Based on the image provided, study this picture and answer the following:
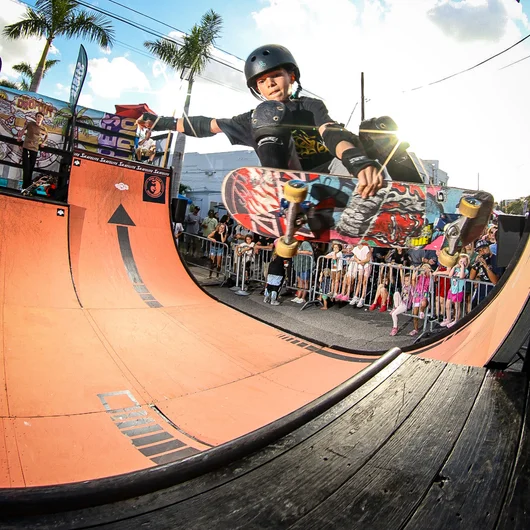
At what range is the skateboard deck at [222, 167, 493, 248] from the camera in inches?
191

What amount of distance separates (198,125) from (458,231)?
554cm

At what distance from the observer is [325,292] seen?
21.4ft

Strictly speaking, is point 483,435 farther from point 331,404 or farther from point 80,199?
point 80,199

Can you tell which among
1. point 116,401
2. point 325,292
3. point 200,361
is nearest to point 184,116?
point 325,292

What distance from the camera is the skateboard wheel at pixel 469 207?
15.1 feet

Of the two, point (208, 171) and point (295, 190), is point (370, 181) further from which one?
point (208, 171)

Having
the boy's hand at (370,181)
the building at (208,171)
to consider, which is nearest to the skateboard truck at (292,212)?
the boy's hand at (370,181)

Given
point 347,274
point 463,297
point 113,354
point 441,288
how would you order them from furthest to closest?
1. point 347,274
2. point 441,288
3. point 463,297
4. point 113,354

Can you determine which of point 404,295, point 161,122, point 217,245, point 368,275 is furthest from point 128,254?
point 404,295

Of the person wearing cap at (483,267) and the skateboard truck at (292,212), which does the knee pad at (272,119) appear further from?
the person wearing cap at (483,267)

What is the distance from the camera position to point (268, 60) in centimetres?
591

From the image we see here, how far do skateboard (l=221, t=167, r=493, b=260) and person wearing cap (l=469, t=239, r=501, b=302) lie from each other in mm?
257

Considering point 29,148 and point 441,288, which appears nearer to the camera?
point 441,288

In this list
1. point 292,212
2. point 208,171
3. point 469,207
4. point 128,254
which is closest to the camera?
point 469,207
